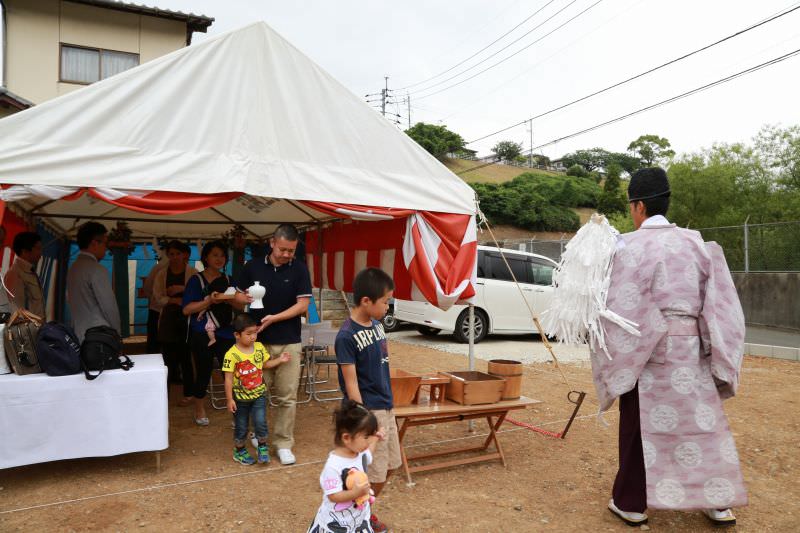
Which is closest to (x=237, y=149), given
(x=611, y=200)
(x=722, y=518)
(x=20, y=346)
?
(x=20, y=346)

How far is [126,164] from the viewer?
3369 millimetres

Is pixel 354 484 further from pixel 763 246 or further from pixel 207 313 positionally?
pixel 763 246

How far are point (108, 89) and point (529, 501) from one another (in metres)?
3.71

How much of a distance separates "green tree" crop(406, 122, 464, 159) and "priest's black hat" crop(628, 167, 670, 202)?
1619 inches

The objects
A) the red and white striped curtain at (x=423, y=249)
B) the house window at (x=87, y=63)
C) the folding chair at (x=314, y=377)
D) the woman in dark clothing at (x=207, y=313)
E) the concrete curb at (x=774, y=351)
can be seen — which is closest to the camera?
the red and white striped curtain at (x=423, y=249)

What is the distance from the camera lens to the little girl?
199 cm

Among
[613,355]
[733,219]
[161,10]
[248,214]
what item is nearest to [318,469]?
[613,355]

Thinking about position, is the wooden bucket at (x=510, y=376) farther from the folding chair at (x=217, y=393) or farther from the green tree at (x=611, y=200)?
the green tree at (x=611, y=200)

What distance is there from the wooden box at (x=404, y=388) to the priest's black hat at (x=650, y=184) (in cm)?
175

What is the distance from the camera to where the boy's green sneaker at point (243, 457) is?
3723mm

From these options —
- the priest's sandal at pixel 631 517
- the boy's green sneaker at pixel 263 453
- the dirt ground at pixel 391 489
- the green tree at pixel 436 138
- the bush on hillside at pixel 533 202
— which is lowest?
the dirt ground at pixel 391 489

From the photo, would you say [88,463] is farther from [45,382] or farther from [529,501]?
[529,501]

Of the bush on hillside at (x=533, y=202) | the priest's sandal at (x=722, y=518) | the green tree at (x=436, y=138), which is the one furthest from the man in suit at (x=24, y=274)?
the green tree at (x=436, y=138)

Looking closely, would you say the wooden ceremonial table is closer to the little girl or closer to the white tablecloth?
the little girl
